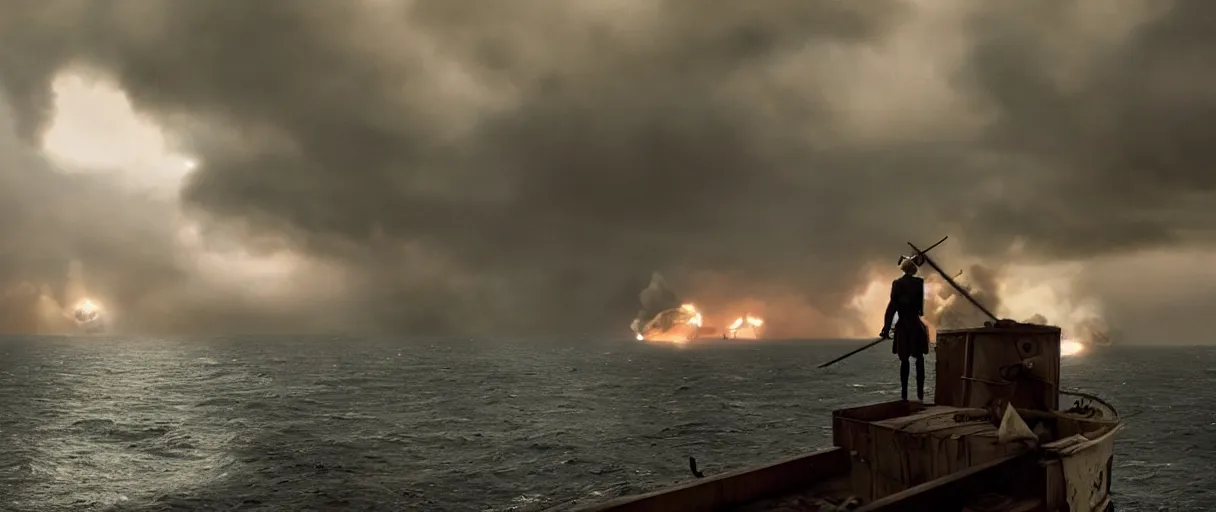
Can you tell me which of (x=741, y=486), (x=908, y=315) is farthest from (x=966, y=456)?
(x=908, y=315)

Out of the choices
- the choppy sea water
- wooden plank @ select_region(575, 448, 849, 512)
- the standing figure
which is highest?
the standing figure

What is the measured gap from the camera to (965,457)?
33.3 ft

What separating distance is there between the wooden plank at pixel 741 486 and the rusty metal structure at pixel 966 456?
0.02 metres

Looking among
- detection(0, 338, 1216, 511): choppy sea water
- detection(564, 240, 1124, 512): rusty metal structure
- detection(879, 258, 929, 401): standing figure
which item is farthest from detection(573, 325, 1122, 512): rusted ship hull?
detection(0, 338, 1216, 511): choppy sea water

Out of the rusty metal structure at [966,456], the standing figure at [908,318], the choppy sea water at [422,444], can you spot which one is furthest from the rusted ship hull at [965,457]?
the choppy sea water at [422,444]

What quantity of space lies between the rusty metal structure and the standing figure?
1025 millimetres

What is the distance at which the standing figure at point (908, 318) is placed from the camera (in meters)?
14.0

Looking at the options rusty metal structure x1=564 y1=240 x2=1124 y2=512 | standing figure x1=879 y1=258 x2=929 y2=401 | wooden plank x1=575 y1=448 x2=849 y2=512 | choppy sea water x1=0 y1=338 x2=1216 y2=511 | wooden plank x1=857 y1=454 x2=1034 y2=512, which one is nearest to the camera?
wooden plank x1=857 y1=454 x2=1034 y2=512

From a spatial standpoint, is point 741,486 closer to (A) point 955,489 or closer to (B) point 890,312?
(A) point 955,489

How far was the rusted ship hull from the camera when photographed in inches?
354

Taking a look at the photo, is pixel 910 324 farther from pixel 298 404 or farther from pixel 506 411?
pixel 298 404

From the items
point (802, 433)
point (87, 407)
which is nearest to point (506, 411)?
point (802, 433)

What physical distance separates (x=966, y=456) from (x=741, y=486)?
3.43 meters

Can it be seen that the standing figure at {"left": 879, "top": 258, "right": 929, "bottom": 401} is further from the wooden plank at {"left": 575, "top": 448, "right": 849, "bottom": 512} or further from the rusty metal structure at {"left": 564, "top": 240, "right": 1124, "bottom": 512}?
the wooden plank at {"left": 575, "top": 448, "right": 849, "bottom": 512}
